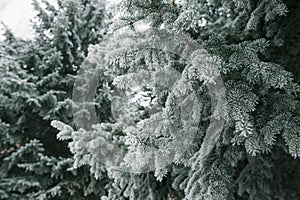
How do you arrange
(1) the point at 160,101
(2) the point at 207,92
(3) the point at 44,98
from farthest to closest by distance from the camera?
(3) the point at 44,98, (1) the point at 160,101, (2) the point at 207,92

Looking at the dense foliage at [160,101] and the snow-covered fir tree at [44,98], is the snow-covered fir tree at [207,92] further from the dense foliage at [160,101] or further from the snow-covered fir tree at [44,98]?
the snow-covered fir tree at [44,98]

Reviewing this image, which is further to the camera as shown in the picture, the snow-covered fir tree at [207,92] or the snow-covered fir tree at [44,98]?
the snow-covered fir tree at [44,98]

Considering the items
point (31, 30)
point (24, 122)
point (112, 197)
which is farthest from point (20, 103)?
point (112, 197)

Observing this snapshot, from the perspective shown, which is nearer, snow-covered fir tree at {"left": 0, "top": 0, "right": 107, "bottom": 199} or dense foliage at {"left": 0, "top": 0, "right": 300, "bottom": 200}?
dense foliage at {"left": 0, "top": 0, "right": 300, "bottom": 200}

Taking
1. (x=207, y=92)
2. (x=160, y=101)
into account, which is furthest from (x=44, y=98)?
(x=207, y=92)

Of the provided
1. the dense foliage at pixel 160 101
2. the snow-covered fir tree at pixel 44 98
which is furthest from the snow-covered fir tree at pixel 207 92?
the snow-covered fir tree at pixel 44 98

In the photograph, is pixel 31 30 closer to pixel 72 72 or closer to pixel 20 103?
pixel 72 72

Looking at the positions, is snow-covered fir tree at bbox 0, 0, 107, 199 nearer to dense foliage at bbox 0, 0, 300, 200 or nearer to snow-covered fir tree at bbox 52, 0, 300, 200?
dense foliage at bbox 0, 0, 300, 200

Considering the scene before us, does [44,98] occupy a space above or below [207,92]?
above

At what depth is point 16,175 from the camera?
3.17 metres

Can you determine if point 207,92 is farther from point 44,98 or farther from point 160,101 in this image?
point 44,98

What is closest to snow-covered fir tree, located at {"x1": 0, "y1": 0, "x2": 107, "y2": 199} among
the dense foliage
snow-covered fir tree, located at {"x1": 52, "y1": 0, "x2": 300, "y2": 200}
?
the dense foliage

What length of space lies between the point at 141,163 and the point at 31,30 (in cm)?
275

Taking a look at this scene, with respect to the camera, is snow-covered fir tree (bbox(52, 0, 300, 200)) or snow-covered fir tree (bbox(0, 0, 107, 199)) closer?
snow-covered fir tree (bbox(52, 0, 300, 200))
